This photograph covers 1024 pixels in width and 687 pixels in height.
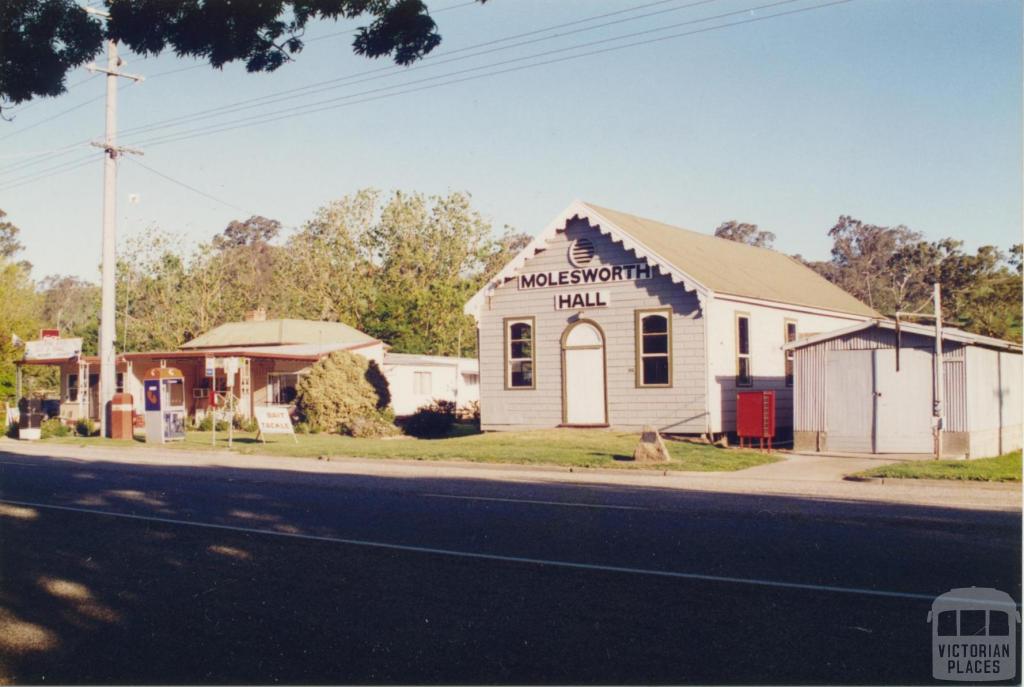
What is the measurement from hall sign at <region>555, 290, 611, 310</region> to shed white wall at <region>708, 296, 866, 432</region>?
2.99m

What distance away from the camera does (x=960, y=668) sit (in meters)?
6.06

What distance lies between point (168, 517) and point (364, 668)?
7.25m

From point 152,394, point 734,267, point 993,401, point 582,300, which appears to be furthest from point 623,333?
point 152,394

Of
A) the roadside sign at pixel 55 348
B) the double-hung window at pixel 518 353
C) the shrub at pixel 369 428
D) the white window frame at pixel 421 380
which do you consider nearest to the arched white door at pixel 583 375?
the double-hung window at pixel 518 353

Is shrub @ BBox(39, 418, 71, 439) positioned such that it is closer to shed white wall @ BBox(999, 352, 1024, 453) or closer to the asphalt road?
the asphalt road

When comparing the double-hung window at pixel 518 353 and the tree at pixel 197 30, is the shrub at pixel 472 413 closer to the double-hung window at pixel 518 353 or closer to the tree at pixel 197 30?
the double-hung window at pixel 518 353

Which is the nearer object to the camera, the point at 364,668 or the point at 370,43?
the point at 364,668

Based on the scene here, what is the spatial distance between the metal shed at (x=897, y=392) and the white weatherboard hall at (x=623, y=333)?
341cm

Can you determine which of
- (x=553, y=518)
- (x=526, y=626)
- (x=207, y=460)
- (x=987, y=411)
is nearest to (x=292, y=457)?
(x=207, y=460)

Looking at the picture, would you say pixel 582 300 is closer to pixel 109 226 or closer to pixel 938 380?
pixel 938 380

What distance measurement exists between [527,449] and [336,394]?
1172cm

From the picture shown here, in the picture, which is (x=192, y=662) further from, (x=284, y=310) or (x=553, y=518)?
(x=284, y=310)

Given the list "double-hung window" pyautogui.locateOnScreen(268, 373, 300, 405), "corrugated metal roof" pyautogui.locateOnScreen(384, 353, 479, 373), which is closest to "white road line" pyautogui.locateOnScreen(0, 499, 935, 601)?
"double-hung window" pyautogui.locateOnScreen(268, 373, 300, 405)

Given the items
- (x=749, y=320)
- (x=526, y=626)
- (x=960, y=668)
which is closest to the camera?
(x=960, y=668)
